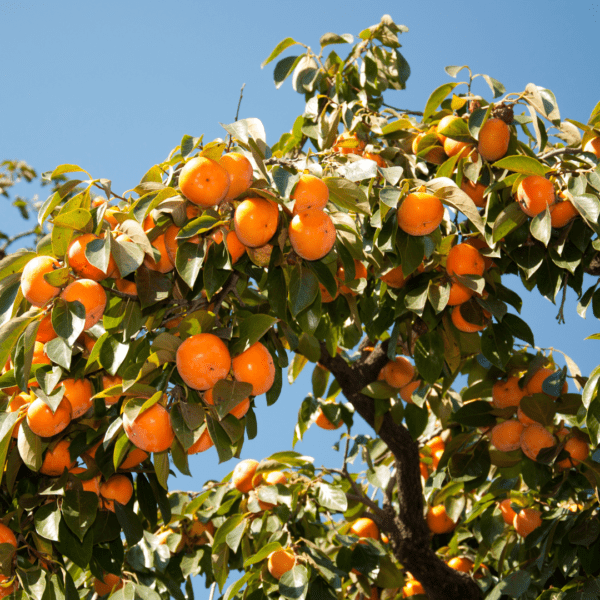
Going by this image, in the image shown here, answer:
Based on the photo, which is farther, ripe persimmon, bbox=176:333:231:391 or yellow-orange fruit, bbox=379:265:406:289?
yellow-orange fruit, bbox=379:265:406:289

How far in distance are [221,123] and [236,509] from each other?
5.60ft

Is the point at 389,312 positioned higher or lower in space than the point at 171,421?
higher

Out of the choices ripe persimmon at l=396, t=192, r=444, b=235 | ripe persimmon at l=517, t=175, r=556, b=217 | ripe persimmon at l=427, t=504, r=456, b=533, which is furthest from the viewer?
ripe persimmon at l=427, t=504, r=456, b=533

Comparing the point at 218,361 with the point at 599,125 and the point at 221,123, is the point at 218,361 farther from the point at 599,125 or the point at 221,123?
the point at 599,125

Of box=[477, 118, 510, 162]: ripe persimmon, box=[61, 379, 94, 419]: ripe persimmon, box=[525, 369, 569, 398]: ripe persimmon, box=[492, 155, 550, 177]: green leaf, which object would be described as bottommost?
box=[61, 379, 94, 419]: ripe persimmon

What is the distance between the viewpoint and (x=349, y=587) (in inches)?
111

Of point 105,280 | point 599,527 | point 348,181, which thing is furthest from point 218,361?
point 599,527

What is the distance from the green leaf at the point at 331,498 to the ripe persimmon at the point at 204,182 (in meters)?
1.39

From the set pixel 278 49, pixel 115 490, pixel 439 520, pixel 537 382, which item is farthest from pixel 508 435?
pixel 278 49

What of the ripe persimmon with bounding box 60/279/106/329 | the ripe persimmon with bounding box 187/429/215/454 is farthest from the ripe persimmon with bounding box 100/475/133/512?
the ripe persimmon with bounding box 60/279/106/329

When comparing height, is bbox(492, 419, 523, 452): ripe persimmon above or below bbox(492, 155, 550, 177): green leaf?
below

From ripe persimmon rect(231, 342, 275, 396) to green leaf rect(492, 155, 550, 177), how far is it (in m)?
0.90

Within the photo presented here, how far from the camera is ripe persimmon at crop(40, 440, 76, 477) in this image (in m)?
1.80

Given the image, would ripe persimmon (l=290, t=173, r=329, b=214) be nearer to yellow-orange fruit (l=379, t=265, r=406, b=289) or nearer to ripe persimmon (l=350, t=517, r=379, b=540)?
yellow-orange fruit (l=379, t=265, r=406, b=289)
